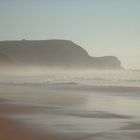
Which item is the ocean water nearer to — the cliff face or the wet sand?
the wet sand

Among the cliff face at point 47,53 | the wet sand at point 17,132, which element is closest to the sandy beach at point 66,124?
the wet sand at point 17,132

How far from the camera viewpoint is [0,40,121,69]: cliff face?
471ft

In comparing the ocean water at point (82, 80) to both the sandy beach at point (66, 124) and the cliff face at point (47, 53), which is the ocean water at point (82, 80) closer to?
the sandy beach at point (66, 124)

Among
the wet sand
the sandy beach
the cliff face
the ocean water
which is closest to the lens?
the wet sand

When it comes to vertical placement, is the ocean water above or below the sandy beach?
above

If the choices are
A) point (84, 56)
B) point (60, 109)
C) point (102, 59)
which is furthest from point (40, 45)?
point (60, 109)

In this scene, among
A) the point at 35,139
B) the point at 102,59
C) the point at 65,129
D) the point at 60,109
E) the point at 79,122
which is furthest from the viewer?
the point at 102,59

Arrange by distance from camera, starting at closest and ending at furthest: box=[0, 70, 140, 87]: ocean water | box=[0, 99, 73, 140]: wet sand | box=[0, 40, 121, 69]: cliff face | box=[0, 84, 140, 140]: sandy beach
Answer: box=[0, 99, 73, 140]: wet sand → box=[0, 84, 140, 140]: sandy beach → box=[0, 70, 140, 87]: ocean water → box=[0, 40, 121, 69]: cliff face

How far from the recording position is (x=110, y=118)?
12.4 meters

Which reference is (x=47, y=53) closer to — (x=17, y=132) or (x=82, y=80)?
(x=82, y=80)

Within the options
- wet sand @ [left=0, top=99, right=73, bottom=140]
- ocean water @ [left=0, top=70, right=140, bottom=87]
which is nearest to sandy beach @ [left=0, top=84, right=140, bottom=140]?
wet sand @ [left=0, top=99, right=73, bottom=140]

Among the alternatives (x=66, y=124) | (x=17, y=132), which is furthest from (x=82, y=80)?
(x=17, y=132)

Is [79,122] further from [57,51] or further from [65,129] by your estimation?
[57,51]

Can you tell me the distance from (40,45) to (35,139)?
143804mm
